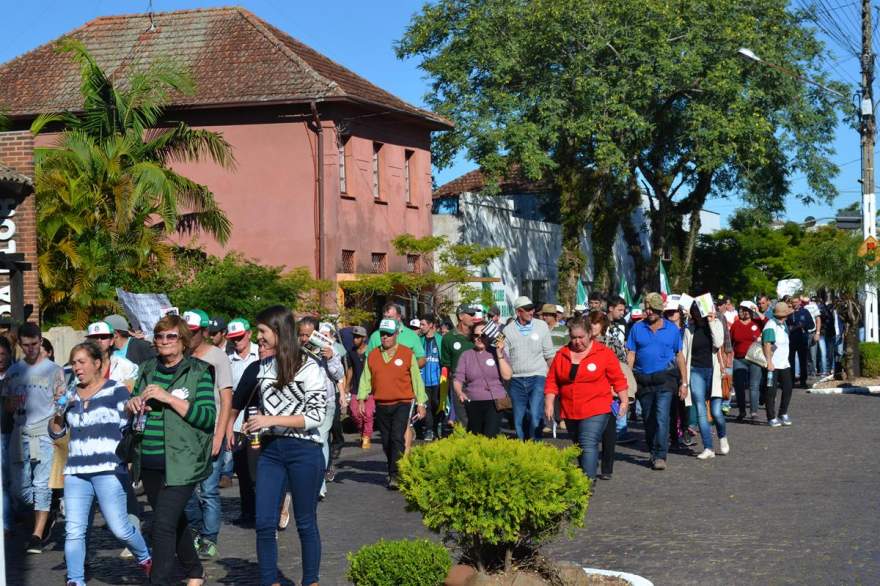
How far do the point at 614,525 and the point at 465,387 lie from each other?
361cm

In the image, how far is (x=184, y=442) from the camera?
8172mm

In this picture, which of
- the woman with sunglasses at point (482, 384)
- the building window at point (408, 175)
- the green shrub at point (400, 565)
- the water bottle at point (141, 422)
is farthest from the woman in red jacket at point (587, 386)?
the building window at point (408, 175)

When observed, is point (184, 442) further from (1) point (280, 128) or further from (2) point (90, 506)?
(1) point (280, 128)

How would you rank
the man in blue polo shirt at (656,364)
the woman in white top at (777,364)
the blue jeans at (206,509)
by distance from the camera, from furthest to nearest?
the woman in white top at (777,364) < the man in blue polo shirt at (656,364) < the blue jeans at (206,509)

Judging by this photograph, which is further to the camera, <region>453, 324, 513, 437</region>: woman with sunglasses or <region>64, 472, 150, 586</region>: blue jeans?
<region>453, 324, 513, 437</region>: woman with sunglasses

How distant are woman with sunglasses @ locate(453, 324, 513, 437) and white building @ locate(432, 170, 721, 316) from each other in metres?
24.4

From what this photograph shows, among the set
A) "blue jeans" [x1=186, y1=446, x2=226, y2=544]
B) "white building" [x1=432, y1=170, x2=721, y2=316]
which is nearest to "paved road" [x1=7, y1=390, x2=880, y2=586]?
"blue jeans" [x1=186, y1=446, x2=226, y2=544]

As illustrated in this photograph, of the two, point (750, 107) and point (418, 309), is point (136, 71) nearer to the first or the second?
point (418, 309)

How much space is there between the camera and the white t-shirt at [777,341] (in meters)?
19.6

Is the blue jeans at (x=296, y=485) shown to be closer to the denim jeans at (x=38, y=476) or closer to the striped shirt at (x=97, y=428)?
the striped shirt at (x=97, y=428)

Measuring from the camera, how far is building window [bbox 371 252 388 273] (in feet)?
117

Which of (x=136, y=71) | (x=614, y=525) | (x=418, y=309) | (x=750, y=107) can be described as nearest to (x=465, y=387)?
(x=614, y=525)

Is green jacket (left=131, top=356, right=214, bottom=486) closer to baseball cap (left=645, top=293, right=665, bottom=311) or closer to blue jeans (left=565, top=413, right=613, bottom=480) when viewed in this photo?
blue jeans (left=565, top=413, right=613, bottom=480)

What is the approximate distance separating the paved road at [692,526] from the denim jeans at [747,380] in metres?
3.63
